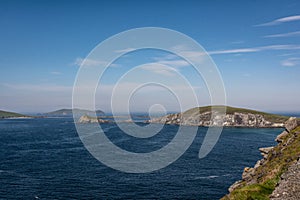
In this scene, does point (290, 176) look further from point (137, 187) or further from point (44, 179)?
point (44, 179)

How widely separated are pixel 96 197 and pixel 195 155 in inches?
2329

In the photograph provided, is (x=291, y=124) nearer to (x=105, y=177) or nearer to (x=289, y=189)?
(x=289, y=189)

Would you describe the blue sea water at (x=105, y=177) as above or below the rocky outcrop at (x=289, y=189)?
below

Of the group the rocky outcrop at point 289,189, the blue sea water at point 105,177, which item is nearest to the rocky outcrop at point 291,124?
the blue sea water at point 105,177

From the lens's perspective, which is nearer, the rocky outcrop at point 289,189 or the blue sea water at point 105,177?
the rocky outcrop at point 289,189

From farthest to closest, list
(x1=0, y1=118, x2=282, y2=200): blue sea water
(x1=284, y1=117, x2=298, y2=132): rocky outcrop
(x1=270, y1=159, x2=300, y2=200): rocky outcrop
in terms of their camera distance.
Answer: (x1=0, y1=118, x2=282, y2=200): blue sea water → (x1=284, y1=117, x2=298, y2=132): rocky outcrop → (x1=270, y1=159, x2=300, y2=200): rocky outcrop

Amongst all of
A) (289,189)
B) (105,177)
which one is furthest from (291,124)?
(105,177)

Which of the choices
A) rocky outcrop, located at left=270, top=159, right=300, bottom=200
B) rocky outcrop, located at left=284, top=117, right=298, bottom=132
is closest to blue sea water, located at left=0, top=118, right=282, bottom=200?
rocky outcrop, located at left=284, top=117, right=298, bottom=132

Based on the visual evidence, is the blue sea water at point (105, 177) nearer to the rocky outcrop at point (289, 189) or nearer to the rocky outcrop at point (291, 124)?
the rocky outcrop at point (291, 124)

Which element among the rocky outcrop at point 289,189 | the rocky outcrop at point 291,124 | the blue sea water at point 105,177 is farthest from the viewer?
the blue sea water at point 105,177

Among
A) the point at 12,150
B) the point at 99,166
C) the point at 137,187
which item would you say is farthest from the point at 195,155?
the point at 12,150

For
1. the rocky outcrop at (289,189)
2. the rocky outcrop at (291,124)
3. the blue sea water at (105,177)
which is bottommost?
the blue sea water at (105,177)

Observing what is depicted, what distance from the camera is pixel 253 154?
116 metres

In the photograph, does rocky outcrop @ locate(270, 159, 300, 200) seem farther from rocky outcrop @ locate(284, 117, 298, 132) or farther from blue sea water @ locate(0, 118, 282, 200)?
rocky outcrop @ locate(284, 117, 298, 132)
